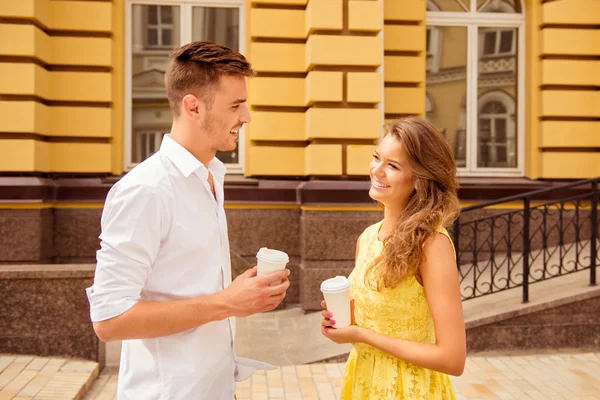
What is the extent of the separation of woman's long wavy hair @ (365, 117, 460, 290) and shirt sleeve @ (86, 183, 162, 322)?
874 mm

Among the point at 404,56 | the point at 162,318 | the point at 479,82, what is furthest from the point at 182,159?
the point at 479,82

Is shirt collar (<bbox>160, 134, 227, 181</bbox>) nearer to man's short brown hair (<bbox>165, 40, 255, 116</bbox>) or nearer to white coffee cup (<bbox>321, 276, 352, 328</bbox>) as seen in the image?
man's short brown hair (<bbox>165, 40, 255, 116</bbox>)

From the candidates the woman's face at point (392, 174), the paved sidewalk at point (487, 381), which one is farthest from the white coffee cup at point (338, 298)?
the paved sidewalk at point (487, 381)

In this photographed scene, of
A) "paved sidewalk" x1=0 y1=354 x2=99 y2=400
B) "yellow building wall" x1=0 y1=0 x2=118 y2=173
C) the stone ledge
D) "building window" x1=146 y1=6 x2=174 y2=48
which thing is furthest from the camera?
"building window" x1=146 y1=6 x2=174 y2=48

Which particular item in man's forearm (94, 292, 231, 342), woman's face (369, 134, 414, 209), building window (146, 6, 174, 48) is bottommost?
man's forearm (94, 292, 231, 342)

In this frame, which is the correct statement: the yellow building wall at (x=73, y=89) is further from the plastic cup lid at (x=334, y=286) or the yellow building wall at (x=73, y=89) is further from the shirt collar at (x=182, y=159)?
the plastic cup lid at (x=334, y=286)

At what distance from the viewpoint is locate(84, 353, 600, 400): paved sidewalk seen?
212 inches

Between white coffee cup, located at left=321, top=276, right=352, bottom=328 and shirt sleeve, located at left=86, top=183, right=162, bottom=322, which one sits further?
white coffee cup, located at left=321, top=276, right=352, bottom=328

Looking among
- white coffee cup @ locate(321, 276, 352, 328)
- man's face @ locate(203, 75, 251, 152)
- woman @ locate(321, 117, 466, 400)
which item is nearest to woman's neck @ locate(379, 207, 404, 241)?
woman @ locate(321, 117, 466, 400)

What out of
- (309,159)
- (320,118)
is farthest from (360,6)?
(309,159)

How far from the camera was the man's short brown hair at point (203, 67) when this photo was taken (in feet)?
6.66

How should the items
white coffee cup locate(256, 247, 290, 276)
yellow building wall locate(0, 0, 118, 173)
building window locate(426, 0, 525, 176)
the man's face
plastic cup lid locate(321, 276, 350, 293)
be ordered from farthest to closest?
building window locate(426, 0, 525, 176), yellow building wall locate(0, 0, 118, 173), plastic cup lid locate(321, 276, 350, 293), the man's face, white coffee cup locate(256, 247, 290, 276)

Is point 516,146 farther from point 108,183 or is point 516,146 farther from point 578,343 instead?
point 108,183

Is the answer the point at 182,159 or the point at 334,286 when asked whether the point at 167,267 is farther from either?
the point at 334,286
